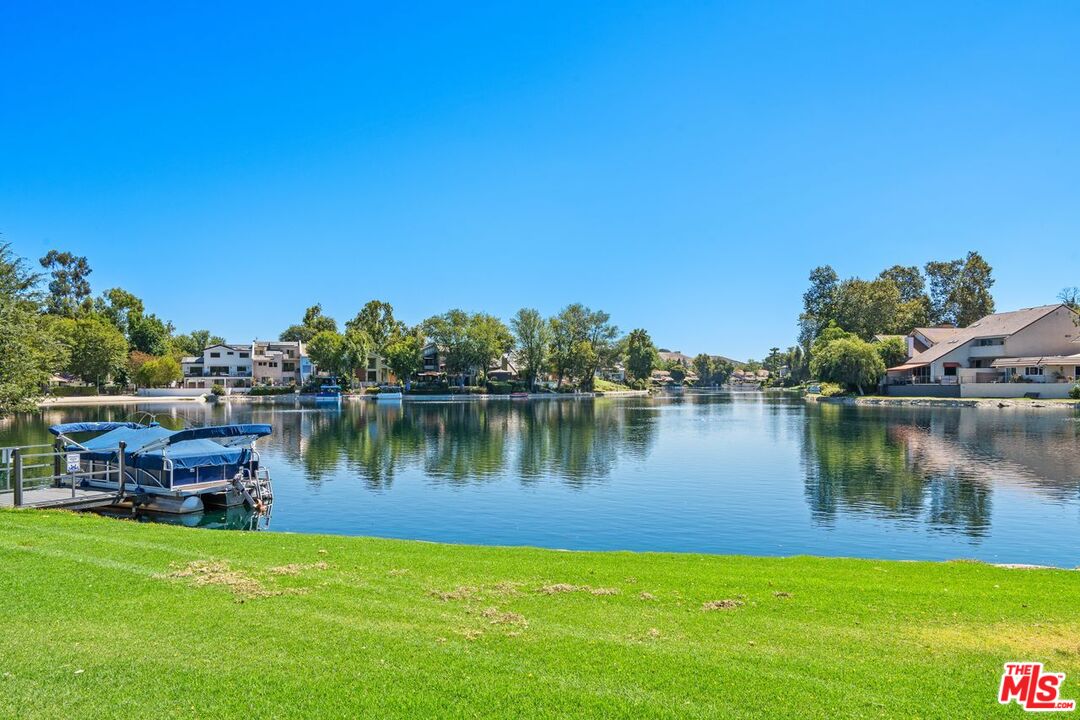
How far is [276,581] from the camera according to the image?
9406 mm

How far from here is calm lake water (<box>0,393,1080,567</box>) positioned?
1770 centimetres

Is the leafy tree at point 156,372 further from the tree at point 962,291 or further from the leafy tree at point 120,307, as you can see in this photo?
the tree at point 962,291

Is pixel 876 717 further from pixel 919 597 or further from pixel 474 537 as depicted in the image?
pixel 474 537

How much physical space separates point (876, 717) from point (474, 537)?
13374mm

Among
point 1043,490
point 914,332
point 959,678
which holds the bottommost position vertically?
point 1043,490

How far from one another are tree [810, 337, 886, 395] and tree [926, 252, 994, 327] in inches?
1702

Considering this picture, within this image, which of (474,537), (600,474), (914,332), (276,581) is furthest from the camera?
(914,332)

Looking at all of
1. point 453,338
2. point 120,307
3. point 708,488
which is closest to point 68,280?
point 120,307

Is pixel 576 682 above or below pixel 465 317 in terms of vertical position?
below

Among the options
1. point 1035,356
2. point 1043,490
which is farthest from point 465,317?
point 1043,490

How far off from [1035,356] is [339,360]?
9489 centimetres

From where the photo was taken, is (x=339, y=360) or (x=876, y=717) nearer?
(x=876, y=717)

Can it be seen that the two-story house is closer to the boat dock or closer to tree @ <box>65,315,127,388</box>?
tree @ <box>65,315,127,388</box>

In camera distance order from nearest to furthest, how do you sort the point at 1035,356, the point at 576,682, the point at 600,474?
the point at 576,682, the point at 600,474, the point at 1035,356
